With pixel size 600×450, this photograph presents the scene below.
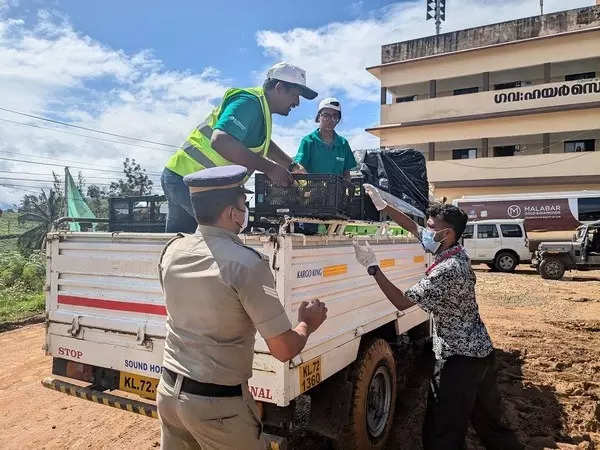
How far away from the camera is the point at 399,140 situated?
26.5 m

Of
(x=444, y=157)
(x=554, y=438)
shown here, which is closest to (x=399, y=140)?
(x=444, y=157)

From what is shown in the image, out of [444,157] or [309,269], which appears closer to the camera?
[309,269]

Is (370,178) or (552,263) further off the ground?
(370,178)

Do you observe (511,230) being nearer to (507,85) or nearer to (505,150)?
(505,150)

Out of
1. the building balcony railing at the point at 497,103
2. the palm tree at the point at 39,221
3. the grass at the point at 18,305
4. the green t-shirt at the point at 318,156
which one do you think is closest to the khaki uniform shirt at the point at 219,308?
the green t-shirt at the point at 318,156

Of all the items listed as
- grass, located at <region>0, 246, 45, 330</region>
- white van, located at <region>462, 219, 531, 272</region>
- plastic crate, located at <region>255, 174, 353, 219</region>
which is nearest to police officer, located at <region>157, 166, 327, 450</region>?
plastic crate, located at <region>255, 174, 353, 219</region>

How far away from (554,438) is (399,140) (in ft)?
77.5

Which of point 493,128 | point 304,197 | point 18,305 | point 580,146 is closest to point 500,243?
point 493,128

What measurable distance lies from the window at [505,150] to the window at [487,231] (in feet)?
32.7

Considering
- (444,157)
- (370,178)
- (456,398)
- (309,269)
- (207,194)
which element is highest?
(444,157)

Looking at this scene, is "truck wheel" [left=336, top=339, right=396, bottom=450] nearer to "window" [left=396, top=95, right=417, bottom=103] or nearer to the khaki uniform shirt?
the khaki uniform shirt

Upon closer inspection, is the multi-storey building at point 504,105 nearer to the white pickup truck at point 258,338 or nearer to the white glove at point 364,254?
the white pickup truck at point 258,338

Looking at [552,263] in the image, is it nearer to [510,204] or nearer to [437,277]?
[510,204]

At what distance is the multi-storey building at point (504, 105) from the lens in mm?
22922
